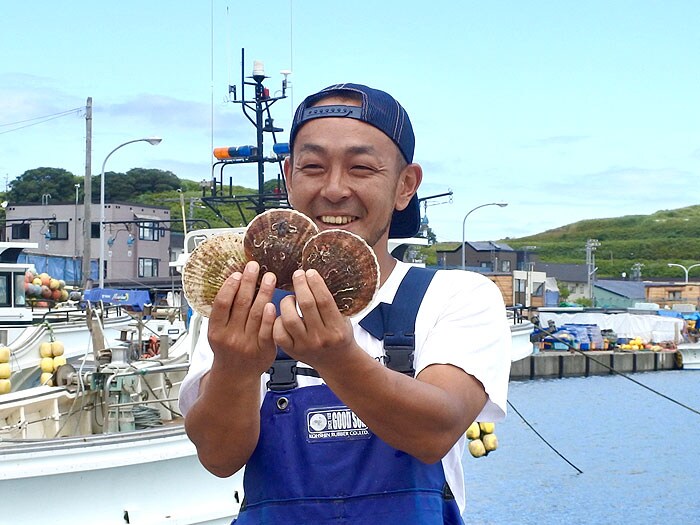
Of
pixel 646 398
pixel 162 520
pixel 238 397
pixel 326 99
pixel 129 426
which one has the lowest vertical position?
pixel 646 398

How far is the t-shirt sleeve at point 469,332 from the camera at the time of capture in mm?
2588

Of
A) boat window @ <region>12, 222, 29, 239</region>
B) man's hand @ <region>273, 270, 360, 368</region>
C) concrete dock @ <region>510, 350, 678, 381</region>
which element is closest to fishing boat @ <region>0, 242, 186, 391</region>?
man's hand @ <region>273, 270, 360, 368</region>

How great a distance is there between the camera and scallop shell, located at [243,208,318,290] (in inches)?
90.6

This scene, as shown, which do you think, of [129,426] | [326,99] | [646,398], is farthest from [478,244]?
[326,99]

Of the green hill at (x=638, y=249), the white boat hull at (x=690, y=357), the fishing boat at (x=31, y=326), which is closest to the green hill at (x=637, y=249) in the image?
the green hill at (x=638, y=249)

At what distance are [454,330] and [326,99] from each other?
2.37 ft

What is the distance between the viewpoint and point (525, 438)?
3372 cm

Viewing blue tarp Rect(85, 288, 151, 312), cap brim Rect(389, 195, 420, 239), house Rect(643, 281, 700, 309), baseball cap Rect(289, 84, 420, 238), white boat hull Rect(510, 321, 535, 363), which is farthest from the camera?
house Rect(643, 281, 700, 309)

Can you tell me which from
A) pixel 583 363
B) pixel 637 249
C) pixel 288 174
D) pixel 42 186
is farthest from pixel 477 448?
pixel 637 249

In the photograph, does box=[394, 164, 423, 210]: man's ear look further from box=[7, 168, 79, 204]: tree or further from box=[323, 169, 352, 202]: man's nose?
box=[7, 168, 79, 204]: tree

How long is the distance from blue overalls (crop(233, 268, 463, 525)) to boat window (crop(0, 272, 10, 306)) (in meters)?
22.6

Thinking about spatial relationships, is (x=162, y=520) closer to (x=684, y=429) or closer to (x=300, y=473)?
(x=300, y=473)

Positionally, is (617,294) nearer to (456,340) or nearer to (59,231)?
(59,231)

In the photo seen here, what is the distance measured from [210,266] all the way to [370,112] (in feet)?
2.11
